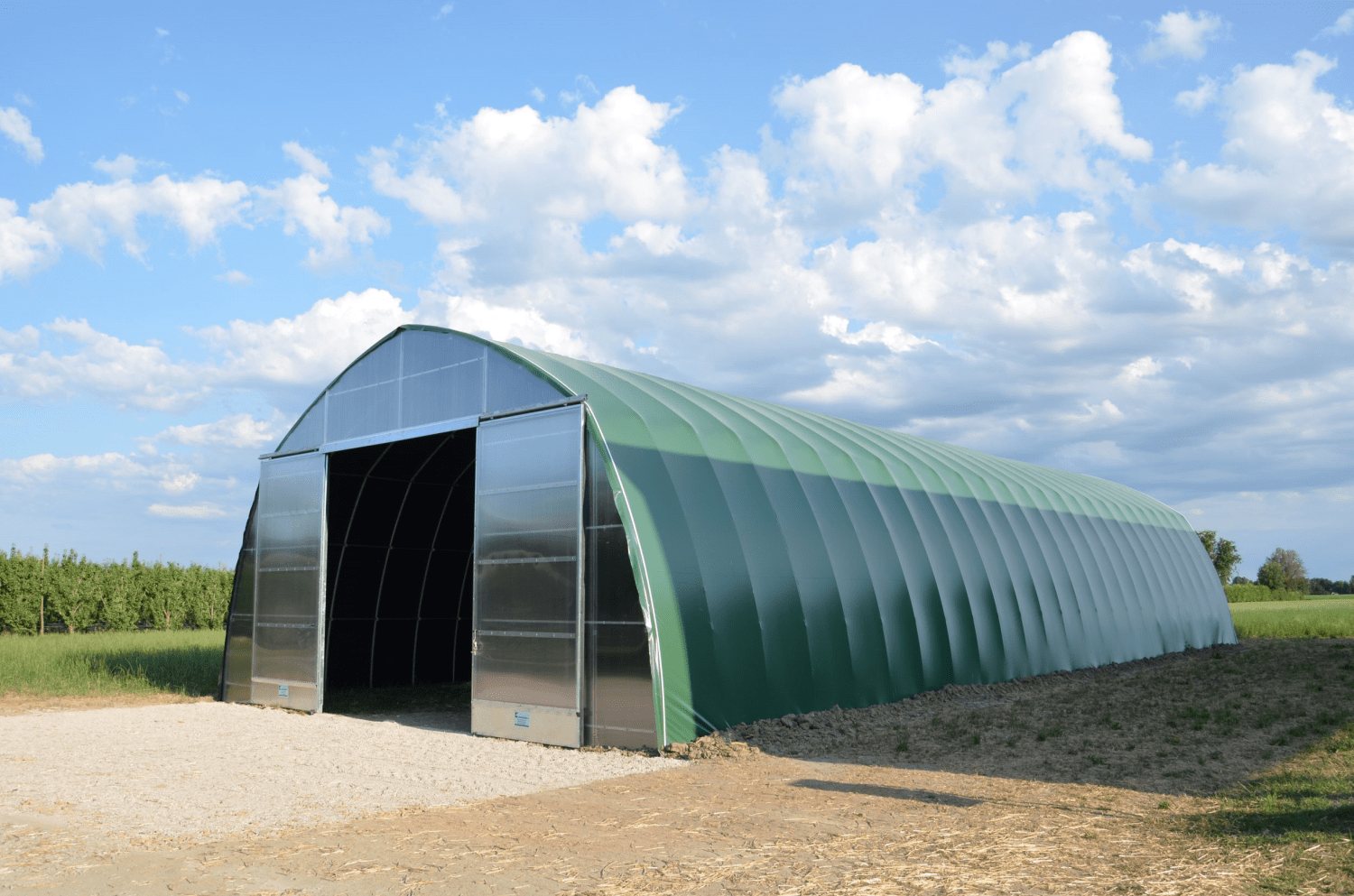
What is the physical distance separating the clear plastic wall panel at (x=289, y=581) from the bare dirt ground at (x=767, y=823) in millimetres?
4124

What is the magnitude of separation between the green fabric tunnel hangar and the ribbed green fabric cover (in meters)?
0.05

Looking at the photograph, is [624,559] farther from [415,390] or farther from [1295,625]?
[1295,625]

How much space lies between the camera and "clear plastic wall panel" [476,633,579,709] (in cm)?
1566

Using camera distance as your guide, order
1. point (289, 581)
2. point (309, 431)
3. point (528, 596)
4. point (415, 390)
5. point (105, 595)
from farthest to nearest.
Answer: point (105, 595) → point (309, 431) → point (289, 581) → point (415, 390) → point (528, 596)

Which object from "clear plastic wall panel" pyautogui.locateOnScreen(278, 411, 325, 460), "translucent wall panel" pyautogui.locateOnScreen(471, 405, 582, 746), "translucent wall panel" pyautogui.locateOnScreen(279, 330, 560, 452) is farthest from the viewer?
"clear plastic wall panel" pyautogui.locateOnScreen(278, 411, 325, 460)

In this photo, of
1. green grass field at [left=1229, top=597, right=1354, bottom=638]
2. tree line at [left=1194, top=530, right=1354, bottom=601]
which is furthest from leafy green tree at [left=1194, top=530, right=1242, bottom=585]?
green grass field at [left=1229, top=597, right=1354, bottom=638]

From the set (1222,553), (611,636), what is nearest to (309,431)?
(611,636)

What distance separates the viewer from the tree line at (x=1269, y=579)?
78312 millimetres

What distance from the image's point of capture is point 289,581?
21703 mm

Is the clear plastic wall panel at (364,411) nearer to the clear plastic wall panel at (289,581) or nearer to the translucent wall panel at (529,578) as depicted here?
the clear plastic wall panel at (289,581)

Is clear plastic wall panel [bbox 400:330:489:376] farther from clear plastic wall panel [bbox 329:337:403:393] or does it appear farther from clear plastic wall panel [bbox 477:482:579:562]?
clear plastic wall panel [bbox 477:482:579:562]

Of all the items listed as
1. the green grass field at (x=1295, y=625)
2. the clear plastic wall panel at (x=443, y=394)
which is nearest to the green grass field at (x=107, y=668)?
the clear plastic wall panel at (x=443, y=394)

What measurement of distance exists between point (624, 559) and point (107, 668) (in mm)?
18454

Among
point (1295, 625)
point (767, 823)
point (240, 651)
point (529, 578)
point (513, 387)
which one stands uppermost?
point (513, 387)
